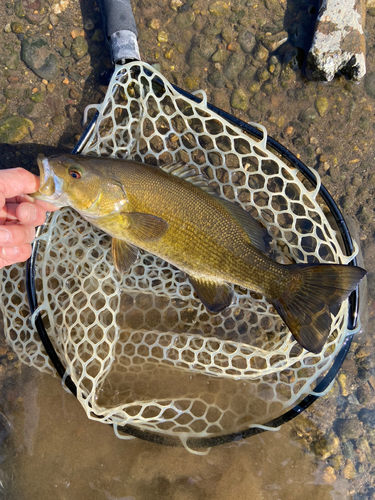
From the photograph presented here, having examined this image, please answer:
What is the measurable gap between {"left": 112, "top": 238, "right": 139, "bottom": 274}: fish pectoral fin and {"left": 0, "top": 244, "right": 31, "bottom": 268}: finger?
742 mm

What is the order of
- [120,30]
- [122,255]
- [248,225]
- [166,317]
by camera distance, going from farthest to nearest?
[166,317]
[120,30]
[122,255]
[248,225]

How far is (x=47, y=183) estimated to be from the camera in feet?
9.62

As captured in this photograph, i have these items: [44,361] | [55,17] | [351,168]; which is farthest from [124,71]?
[44,361]

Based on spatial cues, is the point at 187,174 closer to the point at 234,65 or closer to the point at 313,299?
the point at 313,299

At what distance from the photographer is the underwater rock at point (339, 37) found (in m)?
3.88

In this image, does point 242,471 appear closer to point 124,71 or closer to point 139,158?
point 139,158

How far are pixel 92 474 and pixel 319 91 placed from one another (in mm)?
4871

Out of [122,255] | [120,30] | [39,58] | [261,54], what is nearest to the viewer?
[122,255]

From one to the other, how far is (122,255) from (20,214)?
909 millimetres

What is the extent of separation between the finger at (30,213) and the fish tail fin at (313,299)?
219 centimetres

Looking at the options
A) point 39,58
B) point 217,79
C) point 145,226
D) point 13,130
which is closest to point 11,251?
point 145,226

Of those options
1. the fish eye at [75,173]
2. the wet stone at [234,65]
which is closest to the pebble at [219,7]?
the wet stone at [234,65]

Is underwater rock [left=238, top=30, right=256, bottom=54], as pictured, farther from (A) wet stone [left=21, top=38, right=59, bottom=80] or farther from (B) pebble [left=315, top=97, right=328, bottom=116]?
(A) wet stone [left=21, top=38, right=59, bottom=80]

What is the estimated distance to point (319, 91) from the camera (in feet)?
13.6
